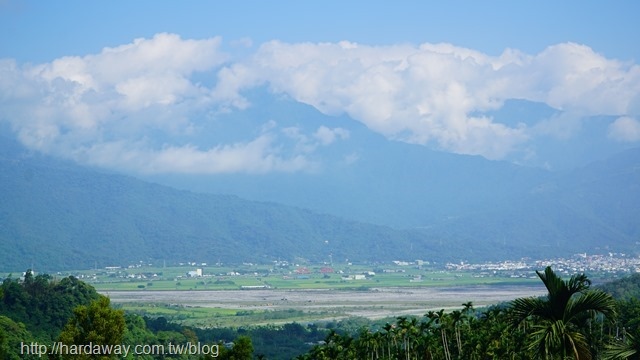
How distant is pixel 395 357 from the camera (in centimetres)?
4906

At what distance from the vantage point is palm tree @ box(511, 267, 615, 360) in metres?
18.6

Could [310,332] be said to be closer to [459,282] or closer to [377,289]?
[377,289]

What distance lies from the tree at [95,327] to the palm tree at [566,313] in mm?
17126

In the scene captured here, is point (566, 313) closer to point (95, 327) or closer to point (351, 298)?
point (95, 327)

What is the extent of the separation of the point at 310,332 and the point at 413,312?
78.2 ft

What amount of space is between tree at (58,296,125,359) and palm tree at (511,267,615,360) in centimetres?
1713

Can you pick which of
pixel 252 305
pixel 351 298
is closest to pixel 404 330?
pixel 252 305

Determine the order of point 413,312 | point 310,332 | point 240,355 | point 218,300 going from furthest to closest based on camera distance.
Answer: point 218,300, point 413,312, point 310,332, point 240,355

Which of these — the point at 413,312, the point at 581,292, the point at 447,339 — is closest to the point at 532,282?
the point at 413,312

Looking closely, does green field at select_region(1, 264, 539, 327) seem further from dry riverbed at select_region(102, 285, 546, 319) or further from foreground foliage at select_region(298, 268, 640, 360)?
foreground foliage at select_region(298, 268, 640, 360)

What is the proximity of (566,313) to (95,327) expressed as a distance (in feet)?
59.1

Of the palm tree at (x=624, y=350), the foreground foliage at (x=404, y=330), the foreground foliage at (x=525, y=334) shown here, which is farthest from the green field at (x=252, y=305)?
the palm tree at (x=624, y=350)

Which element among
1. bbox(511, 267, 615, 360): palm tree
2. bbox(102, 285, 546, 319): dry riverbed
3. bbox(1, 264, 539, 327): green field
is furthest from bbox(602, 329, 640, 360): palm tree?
bbox(102, 285, 546, 319): dry riverbed

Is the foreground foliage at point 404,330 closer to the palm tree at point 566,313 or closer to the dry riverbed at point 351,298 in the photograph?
the palm tree at point 566,313
